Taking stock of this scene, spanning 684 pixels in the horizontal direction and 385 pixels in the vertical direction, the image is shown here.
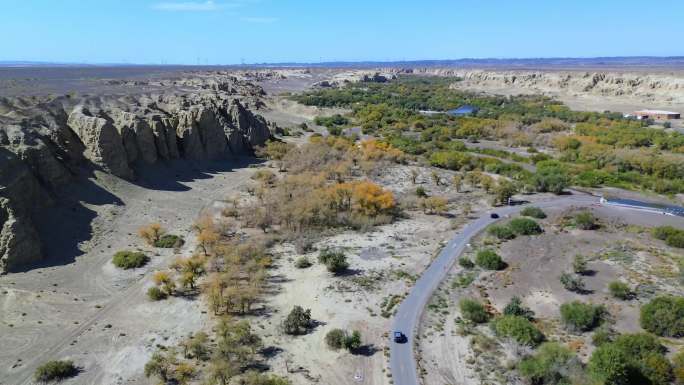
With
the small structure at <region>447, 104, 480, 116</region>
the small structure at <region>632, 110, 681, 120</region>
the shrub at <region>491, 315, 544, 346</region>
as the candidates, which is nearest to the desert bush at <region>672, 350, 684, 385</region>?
the shrub at <region>491, 315, 544, 346</region>

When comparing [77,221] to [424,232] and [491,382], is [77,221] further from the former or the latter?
[491,382]

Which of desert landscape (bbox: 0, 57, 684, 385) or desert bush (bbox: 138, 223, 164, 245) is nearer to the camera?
desert landscape (bbox: 0, 57, 684, 385)

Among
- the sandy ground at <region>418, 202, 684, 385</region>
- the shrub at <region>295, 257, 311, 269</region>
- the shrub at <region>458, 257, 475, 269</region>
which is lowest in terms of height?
the sandy ground at <region>418, 202, 684, 385</region>

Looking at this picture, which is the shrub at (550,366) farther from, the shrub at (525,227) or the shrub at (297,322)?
the shrub at (525,227)

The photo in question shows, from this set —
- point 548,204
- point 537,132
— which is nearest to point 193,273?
point 548,204

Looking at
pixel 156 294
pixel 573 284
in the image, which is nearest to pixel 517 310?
pixel 573 284

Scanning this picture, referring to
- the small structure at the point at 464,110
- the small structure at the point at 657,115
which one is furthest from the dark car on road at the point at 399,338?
the small structure at the point at 464,110

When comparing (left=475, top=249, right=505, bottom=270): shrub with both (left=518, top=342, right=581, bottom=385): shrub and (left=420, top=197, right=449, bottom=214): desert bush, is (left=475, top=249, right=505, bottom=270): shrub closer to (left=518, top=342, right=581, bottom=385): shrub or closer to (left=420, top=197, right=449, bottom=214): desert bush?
(left=420, top=197, right=449, bottom=214): desert bush

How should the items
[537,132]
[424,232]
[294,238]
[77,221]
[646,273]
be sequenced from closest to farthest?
[646,273] < [77,221] < [294,238] < [424,232] < [537,132]
